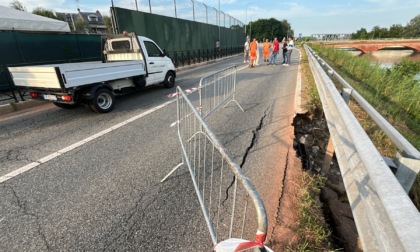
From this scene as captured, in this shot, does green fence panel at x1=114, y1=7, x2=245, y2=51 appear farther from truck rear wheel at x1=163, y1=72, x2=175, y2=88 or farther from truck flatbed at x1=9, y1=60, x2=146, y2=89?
truck flatbed at x1=9, y1=60, x2=146, y2=89

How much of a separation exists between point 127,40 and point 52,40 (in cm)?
459

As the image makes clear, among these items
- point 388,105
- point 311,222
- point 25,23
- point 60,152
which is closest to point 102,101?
point 60,152

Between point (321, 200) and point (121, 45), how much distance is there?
825 centimetres

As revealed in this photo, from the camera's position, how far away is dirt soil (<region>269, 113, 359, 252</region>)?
2.18 metres

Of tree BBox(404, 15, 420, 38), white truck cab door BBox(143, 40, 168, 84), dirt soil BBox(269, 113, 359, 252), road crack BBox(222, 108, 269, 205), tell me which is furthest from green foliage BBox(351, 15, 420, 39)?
dirt soil BBox(269, 113, 359, 252)

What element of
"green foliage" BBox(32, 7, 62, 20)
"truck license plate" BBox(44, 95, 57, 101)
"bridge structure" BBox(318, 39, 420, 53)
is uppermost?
"green foliage" BBox(32, 7, 62, 20)

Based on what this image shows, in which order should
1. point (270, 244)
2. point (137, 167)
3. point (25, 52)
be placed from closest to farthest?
point (270, 244) < point (137, 167) < point (25, 52)

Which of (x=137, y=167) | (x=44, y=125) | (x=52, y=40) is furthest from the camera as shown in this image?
(x=52, y=40)

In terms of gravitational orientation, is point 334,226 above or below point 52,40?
below

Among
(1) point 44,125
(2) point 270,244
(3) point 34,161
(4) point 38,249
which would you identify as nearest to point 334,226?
(2) point 270,244

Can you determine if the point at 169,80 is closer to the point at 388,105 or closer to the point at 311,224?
the point at 388,105

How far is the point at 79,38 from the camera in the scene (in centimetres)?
1090

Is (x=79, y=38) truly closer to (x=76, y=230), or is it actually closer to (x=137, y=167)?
(x=137, y=167)

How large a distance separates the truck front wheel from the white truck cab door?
2.06 metres
